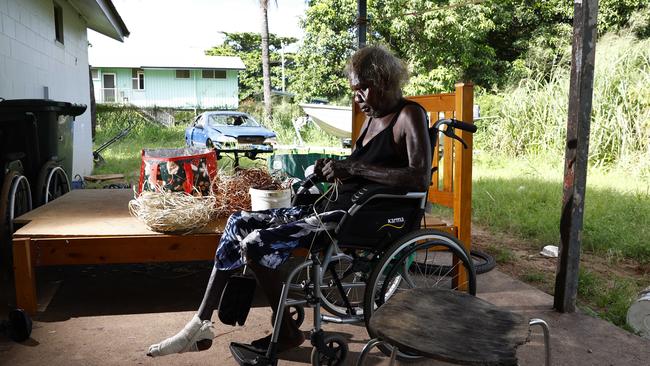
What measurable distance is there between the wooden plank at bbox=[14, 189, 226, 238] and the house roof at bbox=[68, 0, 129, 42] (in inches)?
196

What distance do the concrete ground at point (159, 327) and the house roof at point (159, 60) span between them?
25.6 metres

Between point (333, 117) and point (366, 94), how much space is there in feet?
33.4

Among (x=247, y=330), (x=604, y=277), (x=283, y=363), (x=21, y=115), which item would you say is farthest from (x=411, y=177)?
(x=21, y=115)

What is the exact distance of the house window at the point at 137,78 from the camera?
29.7 m

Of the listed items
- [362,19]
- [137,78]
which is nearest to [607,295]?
[362,19]

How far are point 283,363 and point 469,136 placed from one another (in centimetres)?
167

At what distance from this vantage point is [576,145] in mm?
2904

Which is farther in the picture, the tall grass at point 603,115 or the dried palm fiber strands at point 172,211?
the tall grass at point 603,115

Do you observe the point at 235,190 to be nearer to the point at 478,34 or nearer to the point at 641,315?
the point at 641,315

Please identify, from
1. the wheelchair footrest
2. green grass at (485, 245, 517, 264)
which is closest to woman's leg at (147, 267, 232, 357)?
Result: the wheelchair footrest

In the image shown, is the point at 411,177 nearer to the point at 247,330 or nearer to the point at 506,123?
the point at 247,330

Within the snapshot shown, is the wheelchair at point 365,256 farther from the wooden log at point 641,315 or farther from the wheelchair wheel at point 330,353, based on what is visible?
the wooden log at point 641,315

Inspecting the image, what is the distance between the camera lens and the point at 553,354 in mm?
2525

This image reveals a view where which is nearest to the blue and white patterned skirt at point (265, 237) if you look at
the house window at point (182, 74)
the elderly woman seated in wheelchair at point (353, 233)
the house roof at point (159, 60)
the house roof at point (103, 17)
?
the elderly woman seated in wheelchair at point (353, 233)
